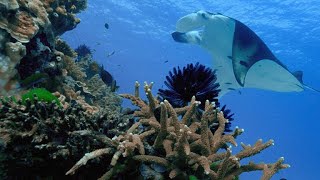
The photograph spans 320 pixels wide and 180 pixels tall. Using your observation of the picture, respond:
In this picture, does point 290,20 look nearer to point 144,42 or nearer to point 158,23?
point 158,23

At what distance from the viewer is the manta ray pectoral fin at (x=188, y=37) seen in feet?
27.8

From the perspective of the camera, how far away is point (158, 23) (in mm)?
45406

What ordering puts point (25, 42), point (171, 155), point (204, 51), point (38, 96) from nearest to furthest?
point (171, 155), point (38, 96), point (25, 42), point (204, 51)

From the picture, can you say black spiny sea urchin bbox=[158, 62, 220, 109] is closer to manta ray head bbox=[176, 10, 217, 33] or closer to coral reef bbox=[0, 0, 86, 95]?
coral reef bbox=[0, 0, 86, 95]

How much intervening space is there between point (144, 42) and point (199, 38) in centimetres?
5064

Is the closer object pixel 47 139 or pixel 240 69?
pixel 47 139

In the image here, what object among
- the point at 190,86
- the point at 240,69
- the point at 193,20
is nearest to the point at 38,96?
the point at 190,86

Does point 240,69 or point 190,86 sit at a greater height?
point 240,69

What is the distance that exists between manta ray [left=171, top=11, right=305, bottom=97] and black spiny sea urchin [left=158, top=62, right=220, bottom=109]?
3796 mm

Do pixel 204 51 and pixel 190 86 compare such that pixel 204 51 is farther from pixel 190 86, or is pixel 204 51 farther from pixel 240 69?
pixel 190 86

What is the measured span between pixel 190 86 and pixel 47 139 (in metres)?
1.97

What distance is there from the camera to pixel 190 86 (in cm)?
405

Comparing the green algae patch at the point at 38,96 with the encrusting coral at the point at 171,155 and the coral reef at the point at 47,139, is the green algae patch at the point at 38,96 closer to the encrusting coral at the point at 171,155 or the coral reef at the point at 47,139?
the coral reef at the point at 47,139

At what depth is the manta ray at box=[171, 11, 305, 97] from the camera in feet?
27.0
